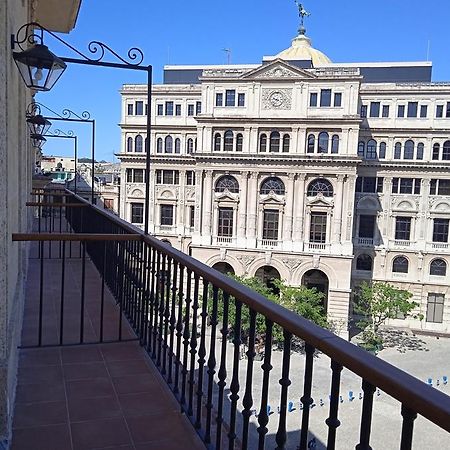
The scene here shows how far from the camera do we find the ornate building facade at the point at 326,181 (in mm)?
28766

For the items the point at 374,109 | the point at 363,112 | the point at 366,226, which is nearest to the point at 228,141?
the point at 363,112

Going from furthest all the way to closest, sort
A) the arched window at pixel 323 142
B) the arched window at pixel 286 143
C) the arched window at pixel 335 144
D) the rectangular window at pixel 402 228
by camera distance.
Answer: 1. the rectangular window at pixel 402 228
2. the arched window at pixel 286 143
3. the arched window at pixel 323 142
4. the arched window at pixel 335 144

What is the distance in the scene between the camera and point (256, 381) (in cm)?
1625

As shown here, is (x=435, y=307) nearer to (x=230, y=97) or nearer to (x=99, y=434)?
(x=230, y=97)

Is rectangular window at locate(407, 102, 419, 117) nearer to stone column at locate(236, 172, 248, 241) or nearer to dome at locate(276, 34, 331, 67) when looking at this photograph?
dome at locate(276, 34, 331, 67)

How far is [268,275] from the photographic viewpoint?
30922 millimetres

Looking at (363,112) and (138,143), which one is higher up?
(363,112)

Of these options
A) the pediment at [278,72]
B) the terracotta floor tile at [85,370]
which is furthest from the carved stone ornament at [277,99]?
the terracotta floor tile at [85,370]

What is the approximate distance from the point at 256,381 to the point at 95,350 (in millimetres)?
13251

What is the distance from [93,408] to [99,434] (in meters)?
0.31

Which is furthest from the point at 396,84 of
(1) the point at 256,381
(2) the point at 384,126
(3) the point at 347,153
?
(1) the point at 256,381

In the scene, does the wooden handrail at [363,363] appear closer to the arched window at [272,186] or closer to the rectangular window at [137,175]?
the arched window at [272,186]

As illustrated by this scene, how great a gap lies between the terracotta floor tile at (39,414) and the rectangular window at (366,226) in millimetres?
30180

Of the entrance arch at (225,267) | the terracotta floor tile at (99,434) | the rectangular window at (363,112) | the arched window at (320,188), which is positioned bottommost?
the entrance arch at (225,267)
